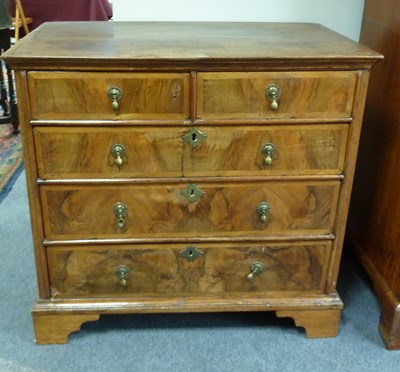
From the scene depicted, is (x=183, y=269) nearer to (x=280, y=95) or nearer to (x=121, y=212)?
(x=121, y=212)

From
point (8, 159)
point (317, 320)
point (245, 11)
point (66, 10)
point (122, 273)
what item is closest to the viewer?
point (122, 273)

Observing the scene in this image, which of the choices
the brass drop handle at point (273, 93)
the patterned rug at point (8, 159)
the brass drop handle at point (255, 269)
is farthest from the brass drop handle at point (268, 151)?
the patterned rug at point (8, 159)

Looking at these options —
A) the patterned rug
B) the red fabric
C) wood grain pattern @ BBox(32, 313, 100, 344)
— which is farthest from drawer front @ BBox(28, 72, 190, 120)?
the red fabric

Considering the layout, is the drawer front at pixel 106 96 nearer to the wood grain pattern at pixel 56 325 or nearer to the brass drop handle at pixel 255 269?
the brass drop handle at pixel 255 269

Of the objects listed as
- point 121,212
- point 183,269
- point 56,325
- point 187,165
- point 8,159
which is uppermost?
point 187,165

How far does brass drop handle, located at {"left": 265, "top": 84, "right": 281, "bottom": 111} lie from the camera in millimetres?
1221

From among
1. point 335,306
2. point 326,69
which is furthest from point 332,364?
point 326,69

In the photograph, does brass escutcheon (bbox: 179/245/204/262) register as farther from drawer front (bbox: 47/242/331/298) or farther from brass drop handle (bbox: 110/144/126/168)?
brass drop handle (bbox: 110/144/126/168)

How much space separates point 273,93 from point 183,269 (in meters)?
0.55

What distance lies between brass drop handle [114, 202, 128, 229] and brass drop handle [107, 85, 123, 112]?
0.27 meters

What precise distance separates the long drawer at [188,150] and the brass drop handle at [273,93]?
0.07m

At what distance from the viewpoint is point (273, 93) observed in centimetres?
122

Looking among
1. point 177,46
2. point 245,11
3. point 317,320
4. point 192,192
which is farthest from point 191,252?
point 245,11

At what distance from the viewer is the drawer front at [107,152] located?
1248 mm
